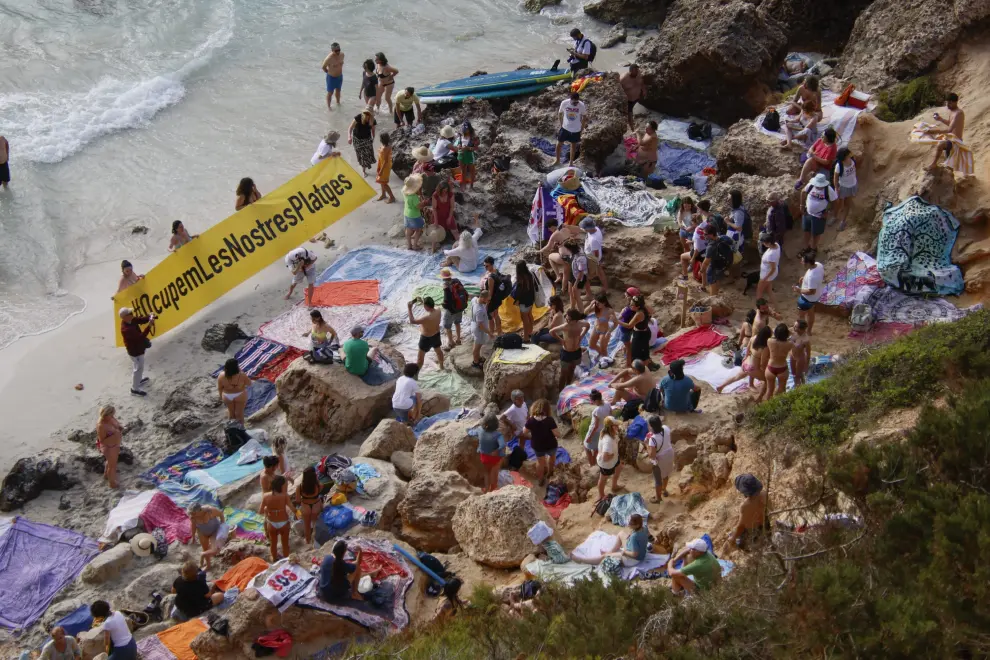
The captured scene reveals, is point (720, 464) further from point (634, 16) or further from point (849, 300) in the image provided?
point (634, 16)

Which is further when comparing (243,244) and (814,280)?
(243,244)

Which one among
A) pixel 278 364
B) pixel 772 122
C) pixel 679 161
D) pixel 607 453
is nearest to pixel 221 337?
pixel 278 364

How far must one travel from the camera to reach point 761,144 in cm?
1641

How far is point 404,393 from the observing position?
13.5m

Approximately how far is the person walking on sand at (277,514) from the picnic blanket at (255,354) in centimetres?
409

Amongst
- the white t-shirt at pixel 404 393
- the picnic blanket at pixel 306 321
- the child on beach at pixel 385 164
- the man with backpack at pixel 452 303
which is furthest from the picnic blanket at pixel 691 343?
the child on beach at pixel 385 164

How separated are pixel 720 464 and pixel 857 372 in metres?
1.76

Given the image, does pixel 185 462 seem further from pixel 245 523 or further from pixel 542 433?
pixel 542 433

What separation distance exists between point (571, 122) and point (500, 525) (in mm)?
9590

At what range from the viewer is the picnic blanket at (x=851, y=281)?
14.1m

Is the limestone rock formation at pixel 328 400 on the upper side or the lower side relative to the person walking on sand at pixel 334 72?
lower

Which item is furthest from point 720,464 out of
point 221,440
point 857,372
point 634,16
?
point 634,16

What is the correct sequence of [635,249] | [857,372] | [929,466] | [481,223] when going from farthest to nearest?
1. [481,223]
2. [635,249]
3. [857,372]
4. [929,466]

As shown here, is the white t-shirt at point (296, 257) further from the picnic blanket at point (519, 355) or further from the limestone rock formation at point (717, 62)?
the limestone rock formation at point (717, 62)
